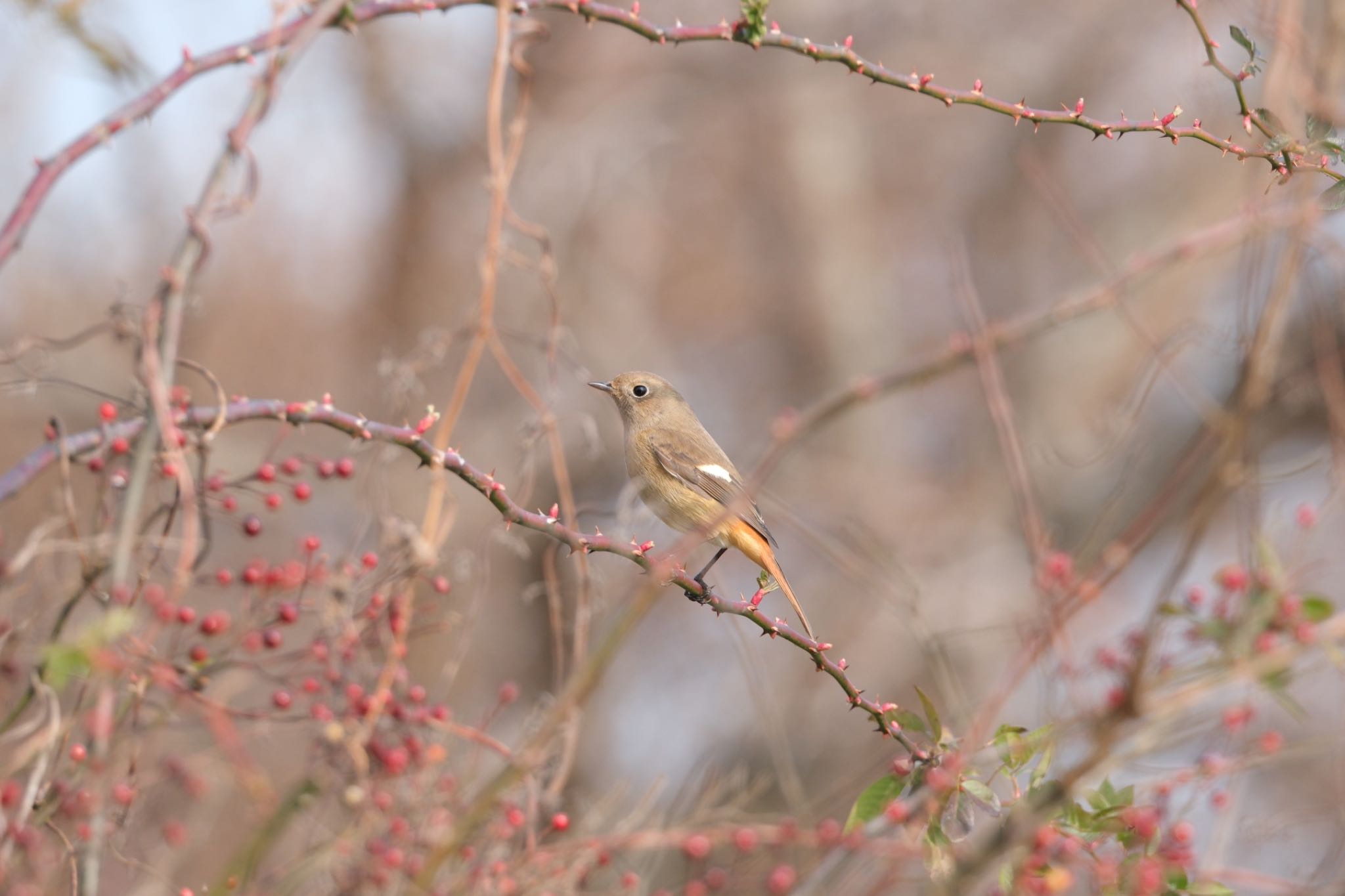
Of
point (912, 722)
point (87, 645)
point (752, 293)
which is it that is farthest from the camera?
point (752, 293)

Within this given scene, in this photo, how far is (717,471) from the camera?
5.43 metres

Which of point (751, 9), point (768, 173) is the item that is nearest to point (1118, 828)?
point (751, 9)

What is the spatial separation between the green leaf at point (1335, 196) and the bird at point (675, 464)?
95.0 inches

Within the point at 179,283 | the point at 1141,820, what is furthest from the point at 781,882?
the point at 179,283

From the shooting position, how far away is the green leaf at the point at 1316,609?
184 cm

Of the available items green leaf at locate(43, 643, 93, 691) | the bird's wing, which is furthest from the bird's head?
green leaf at locate(43, 643, 93, 691)

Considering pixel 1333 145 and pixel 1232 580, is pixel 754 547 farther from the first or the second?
pixel 1232 580

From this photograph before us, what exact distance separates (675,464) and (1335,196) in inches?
114

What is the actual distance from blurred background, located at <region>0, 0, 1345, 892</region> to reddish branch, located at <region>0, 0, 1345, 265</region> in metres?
6.45

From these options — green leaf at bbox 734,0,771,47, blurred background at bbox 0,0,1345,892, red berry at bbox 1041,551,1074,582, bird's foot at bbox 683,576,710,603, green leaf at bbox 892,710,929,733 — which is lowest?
green leaf at bbox 892,710,929,733

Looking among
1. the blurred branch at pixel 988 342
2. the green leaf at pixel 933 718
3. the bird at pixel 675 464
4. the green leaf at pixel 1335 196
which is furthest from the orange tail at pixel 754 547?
the blurred branch at pixel 988 342

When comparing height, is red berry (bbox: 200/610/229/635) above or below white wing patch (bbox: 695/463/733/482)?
below

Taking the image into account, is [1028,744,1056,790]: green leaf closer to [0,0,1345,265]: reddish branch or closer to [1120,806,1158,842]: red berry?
[1120,806,1158,842]: red berry

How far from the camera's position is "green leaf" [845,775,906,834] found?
7.97 ft
